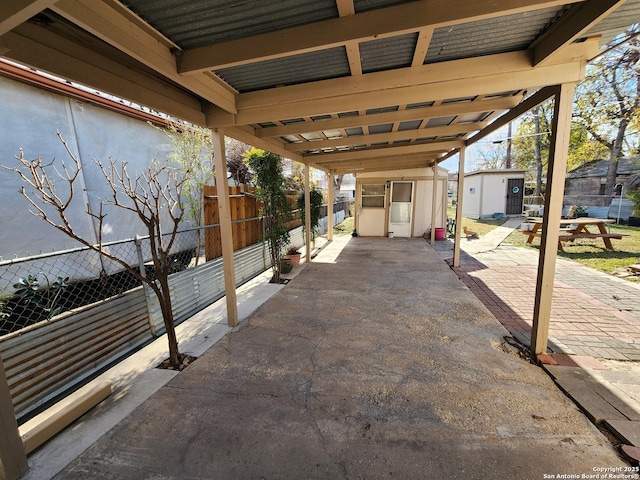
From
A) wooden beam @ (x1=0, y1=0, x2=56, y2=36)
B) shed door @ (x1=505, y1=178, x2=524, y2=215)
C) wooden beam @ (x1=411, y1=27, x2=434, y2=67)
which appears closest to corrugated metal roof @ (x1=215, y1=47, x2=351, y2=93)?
wooden beam @ (x1=411, y1=27, x2=434, y2=67)

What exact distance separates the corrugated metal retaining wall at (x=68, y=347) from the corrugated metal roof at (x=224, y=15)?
240 centimetres

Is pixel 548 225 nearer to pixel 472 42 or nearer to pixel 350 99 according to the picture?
pixel 472 42

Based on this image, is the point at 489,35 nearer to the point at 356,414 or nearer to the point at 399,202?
the point at 356,414

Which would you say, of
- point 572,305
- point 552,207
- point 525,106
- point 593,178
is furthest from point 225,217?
point 593,178

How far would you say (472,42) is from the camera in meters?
1.99

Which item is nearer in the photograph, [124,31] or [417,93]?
[124,31]

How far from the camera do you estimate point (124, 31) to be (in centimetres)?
147

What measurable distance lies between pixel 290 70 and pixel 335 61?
1.31ft

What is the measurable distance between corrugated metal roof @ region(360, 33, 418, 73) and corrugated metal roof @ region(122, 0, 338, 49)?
502 millimetres

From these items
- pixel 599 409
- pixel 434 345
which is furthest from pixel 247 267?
pixel 599 409

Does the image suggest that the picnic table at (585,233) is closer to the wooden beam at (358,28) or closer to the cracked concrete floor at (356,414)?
the cracked concrete floor at (356,414)

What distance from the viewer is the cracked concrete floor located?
5.14 ft

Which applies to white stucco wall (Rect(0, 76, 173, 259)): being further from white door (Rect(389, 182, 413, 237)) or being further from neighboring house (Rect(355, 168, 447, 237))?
white door (Rect(389, 182, 413, 237))

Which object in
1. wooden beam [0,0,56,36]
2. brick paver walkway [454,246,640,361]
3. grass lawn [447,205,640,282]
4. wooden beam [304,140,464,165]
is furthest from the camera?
wooden beam [304,140,464,165]
